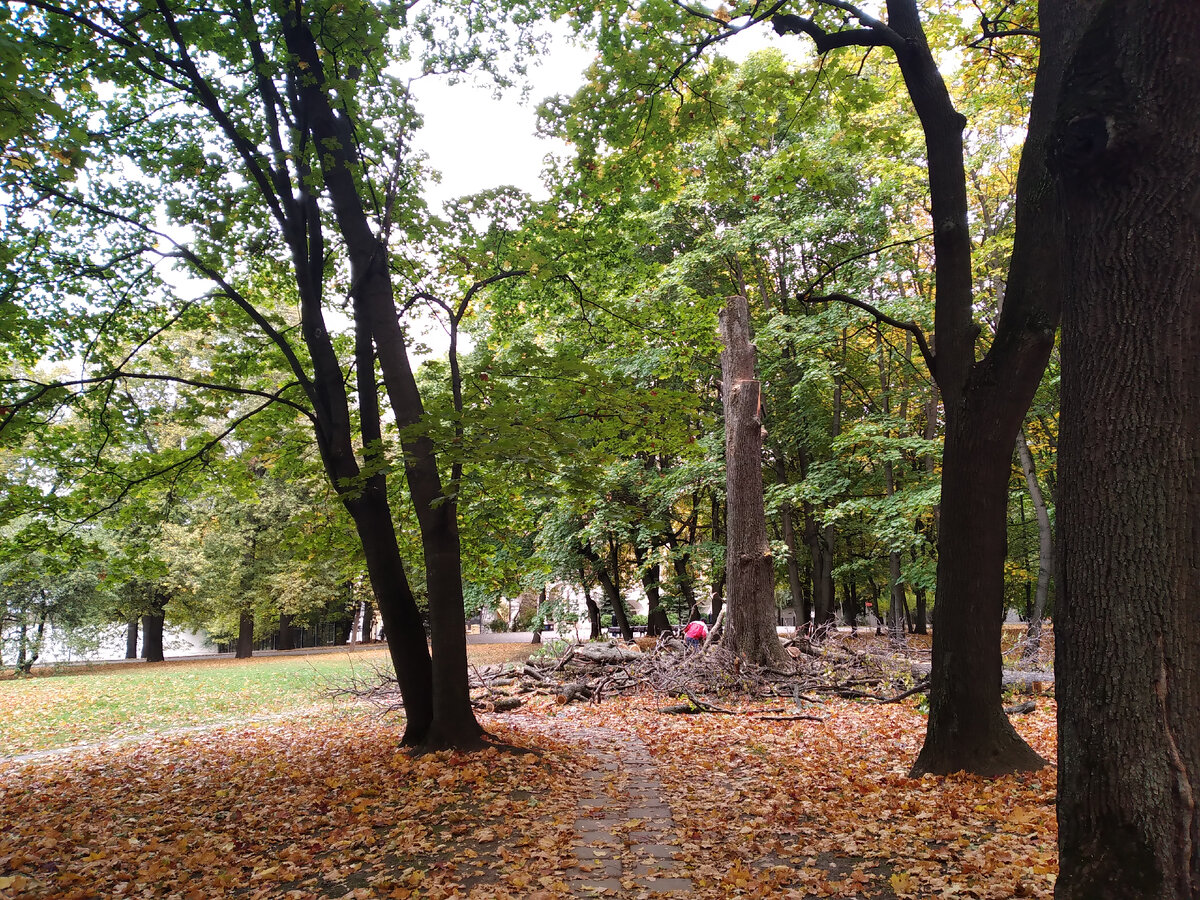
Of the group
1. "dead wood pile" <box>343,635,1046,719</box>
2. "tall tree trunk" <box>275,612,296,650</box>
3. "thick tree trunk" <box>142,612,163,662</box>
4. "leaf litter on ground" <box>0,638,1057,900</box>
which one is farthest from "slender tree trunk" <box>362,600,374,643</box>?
"leaf litter on ground" <box>0,638,1057,900</box>

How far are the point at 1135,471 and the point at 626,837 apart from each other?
361cm

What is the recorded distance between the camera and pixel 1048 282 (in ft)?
14.9

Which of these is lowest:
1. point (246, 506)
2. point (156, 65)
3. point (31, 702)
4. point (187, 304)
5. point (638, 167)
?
point (31, 702)

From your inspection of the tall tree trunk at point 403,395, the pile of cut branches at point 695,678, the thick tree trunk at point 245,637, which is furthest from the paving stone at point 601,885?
the thick tree trunk at point 245,637

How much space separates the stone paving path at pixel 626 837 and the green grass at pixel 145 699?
8.07m

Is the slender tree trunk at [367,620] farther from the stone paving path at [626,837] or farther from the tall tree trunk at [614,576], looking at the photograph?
the stone paving path at [626,837]

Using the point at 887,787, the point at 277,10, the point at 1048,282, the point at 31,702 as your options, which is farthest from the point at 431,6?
the point at 31,702

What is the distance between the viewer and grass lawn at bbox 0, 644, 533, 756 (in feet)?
35.7

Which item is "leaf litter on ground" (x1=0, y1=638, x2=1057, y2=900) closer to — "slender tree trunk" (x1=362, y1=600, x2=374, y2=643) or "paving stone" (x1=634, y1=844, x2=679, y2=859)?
"paving stone" (x1=634, y1=844, x2=679, y2=859)

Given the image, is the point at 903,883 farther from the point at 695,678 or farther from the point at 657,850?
the point at 695,678

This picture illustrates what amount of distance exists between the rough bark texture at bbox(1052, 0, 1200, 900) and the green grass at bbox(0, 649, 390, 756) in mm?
11863

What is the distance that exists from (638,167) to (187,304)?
5617mm

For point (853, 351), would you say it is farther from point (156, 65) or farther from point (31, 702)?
point (31, 702)

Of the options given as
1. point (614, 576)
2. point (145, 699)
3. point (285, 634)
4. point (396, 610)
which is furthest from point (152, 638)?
point (396, 610)
